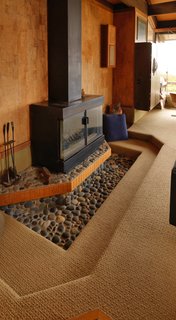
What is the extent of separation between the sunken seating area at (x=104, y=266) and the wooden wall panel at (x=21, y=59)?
120 cm

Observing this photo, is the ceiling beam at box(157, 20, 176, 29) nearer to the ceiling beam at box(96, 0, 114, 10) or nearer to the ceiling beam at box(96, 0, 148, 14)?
the ceiling beam at box(96, 0, 148, 14)

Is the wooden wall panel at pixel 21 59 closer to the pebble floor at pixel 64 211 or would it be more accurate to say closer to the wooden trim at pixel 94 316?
the pebble floor at pixel 64 211

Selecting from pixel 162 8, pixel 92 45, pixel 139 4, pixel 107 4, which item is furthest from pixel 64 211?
pixel 162 8

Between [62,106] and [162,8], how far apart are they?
4.10 metres

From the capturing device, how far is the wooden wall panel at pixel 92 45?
4609mm

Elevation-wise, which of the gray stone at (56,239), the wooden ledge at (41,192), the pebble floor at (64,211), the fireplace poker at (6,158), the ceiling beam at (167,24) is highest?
the ceiling beam at (167,24)

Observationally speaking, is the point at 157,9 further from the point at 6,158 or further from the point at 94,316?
the point at 94,316

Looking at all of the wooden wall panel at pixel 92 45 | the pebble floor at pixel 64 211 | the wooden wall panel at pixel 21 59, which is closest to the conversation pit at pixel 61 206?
the pebble floor at pixel 64 211

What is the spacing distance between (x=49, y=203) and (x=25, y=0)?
2165 mm

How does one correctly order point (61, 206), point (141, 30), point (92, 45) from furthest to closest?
1. point (141, 30)
2. point (92, 45)
3. point (61, 206)

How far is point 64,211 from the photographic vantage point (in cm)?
308

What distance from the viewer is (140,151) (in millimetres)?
4789

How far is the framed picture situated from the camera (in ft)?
18.9

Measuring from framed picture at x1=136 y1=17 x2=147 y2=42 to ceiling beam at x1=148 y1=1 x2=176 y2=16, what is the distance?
0.92 ft
